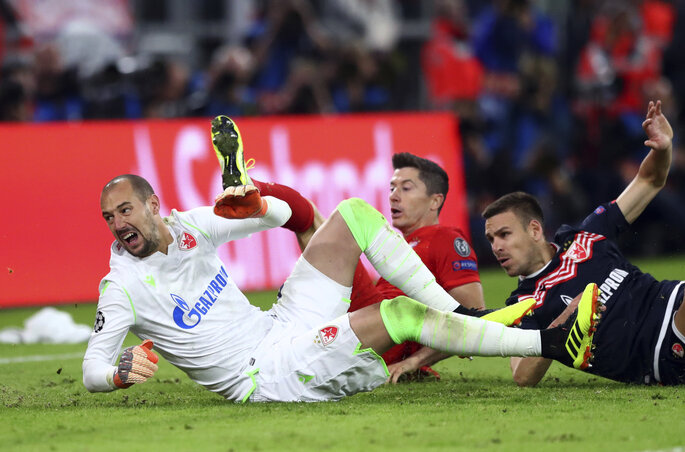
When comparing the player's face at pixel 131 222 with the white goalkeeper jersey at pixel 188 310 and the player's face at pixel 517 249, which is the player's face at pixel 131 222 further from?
the player's face at pixel 517 249

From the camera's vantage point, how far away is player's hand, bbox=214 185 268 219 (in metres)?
5.77

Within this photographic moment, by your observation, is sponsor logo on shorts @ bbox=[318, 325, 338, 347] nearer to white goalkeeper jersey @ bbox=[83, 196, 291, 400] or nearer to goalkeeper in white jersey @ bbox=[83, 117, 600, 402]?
goalkeeper in white jersey @ bbox=[83, 117, 600, 402]

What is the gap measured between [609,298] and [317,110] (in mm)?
7410

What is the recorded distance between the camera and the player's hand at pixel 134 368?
5289 millimetres

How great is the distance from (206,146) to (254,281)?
1.51 meters

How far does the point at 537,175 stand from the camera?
558 inches

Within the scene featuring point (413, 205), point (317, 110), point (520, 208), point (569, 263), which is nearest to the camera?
point (569, 263)

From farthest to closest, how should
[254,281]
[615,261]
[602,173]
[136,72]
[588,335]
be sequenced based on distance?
[602,173], [136,72], [254,281], [615,261], [588,335]

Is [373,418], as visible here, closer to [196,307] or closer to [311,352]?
[311,352]

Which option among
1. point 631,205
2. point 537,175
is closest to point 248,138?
point 537,175

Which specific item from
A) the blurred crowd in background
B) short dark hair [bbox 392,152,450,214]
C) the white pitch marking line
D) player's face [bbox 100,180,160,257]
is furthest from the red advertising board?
player's face [bbox 100,180,160,257]

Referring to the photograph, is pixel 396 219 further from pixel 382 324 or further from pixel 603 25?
pixel 603 25

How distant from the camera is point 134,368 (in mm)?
5293

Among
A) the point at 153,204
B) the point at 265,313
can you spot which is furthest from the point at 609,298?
the point at 153,204
